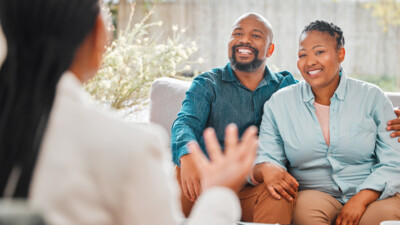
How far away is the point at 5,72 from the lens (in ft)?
2.36

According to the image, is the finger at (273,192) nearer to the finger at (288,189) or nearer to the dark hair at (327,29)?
the finger at (288,189)

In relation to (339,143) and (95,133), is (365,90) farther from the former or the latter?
(95,133)

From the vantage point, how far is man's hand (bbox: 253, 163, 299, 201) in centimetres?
192

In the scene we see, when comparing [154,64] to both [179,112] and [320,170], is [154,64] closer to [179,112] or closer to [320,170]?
[179,112]

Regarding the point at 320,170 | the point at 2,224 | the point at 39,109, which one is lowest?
the point at 320,170

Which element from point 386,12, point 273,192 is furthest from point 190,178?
point 386,12

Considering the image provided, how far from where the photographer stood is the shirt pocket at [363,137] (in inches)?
80.6

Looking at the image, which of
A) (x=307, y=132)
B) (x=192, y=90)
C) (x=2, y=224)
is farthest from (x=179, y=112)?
(x=2, y=224)

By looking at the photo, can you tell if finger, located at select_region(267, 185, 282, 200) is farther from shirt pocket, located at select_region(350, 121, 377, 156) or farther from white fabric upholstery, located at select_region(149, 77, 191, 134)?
white fabric upholstery, located at select_region(149, 77, 191, 134)

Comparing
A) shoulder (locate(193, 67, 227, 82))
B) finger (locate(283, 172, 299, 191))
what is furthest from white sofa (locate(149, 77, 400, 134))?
finger (locate(283, 172, 299, 191))

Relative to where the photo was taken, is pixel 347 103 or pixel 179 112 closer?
pixel 347 103

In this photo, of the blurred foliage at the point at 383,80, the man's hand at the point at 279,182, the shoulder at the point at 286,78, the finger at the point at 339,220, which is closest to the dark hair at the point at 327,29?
the shoulder at the point at 286,78

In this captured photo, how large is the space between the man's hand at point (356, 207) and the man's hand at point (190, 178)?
596 millimetres

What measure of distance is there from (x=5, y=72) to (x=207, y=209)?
1.26 ft
